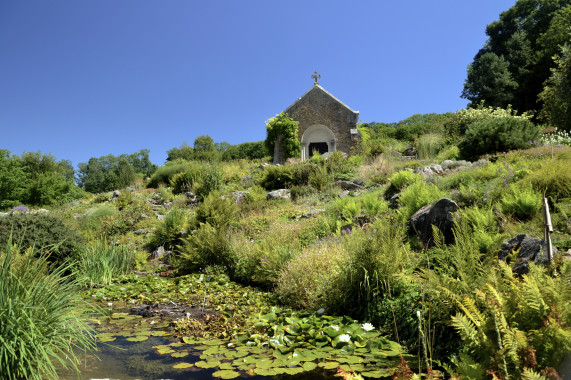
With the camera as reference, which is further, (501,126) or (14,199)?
(14,199)

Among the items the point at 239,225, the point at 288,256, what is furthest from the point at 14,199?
the point at 288,256

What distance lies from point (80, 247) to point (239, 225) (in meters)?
3.56

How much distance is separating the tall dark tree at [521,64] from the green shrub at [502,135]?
17.8 meters

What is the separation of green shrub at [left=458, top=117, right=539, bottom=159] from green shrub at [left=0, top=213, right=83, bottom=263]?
11.2 metres

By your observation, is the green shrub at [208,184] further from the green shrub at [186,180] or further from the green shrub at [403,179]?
the green shrub at [403,179]

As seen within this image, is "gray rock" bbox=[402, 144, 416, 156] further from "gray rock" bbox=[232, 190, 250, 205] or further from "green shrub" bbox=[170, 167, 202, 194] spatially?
"green shrub" bbox=[170, 167, 202, 194]

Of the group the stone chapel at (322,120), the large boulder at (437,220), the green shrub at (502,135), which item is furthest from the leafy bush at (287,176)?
the large boulder at (437,220)

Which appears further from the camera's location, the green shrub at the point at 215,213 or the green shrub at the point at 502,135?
the green shrub at the point at 502,135

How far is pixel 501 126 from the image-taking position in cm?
981

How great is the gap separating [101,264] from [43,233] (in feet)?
4.02

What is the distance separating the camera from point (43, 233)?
21.2ft

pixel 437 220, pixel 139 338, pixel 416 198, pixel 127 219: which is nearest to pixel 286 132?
pixel 127 219

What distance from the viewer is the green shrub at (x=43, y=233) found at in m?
6.22

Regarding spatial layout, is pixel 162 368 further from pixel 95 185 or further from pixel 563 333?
pixel 95 185
